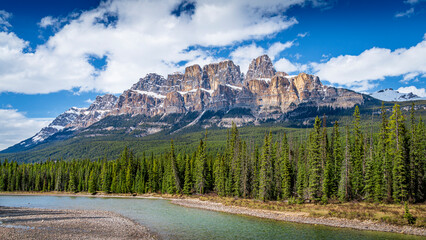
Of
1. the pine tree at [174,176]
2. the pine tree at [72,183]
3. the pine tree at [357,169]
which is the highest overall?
the pine tree at [357,169]

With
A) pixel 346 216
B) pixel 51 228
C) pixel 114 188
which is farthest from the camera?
pixel 114 188

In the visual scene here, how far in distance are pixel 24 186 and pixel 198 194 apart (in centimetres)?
7733

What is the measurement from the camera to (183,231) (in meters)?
35.8

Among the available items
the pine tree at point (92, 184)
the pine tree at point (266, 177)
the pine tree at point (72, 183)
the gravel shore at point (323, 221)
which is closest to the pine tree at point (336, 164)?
the pine tree at point (266, 177)

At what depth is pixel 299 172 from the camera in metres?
64.1

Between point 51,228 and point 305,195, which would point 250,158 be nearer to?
point 305,195

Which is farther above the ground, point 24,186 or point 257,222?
point 257,222

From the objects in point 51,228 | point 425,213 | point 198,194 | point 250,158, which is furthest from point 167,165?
point 425,213

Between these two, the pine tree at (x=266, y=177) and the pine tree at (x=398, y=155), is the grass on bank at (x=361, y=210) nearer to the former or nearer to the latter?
the pine tree at (x=398, y=155)

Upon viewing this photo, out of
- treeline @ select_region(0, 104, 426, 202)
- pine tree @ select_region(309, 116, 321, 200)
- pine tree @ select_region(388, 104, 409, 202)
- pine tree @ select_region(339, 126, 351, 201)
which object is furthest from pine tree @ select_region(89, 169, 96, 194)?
pine tree @ select_region(388, 104, 409, 202)

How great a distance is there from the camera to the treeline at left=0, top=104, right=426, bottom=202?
169ft

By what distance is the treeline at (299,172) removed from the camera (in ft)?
169

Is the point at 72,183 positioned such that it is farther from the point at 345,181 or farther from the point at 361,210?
the point at 361,210

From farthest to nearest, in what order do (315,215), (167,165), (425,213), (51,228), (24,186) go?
(24,186) < (167,165) < (315,215) < (425,213) < (51,228)
